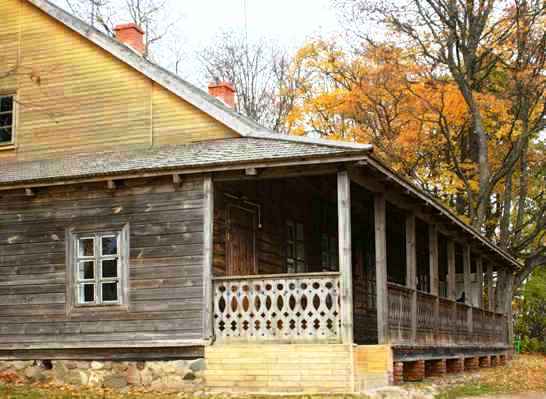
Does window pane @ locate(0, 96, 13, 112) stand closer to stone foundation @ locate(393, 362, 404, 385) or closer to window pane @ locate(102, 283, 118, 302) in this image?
window pane @ locate(102, 283, 118, 302)

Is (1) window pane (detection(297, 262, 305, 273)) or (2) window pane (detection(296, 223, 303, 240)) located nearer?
(1) window pane (detection(297, 262, 305, 273))

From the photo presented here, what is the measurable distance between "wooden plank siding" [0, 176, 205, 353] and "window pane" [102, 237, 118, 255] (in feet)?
1.17

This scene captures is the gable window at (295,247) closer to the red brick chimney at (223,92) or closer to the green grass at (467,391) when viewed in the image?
the green grass at (467,391)

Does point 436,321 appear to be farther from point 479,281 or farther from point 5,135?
point 5,135

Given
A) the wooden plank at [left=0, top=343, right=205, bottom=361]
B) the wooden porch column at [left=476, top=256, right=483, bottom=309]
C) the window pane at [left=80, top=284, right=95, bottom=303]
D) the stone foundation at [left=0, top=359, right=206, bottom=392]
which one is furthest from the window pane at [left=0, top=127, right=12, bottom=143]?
the wooden porch column at [left=476, top=256, right=483, bottom=309]

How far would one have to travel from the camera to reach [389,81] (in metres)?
36.0

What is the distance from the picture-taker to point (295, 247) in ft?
77.2

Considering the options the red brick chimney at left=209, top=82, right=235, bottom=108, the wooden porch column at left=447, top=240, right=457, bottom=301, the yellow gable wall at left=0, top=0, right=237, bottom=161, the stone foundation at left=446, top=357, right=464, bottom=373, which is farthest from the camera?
the red brick chimney at left=209, top=82, right=235, bottom=108

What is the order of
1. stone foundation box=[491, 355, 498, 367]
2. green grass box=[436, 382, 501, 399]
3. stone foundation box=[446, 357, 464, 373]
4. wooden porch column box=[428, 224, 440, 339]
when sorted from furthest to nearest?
stone foundation box=[491, 355, 498, 367] < stone foundation box=[446, 357, 464, 373] < wooden porch column box=[428, 224, 440, 339] < green grass box=[436, 382, 501, 399]

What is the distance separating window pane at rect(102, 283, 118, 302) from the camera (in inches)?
750

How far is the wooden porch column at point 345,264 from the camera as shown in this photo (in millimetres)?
Result: 16625

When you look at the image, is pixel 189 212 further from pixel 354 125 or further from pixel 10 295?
pixel 354 125

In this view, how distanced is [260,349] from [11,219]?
6458 millimetres

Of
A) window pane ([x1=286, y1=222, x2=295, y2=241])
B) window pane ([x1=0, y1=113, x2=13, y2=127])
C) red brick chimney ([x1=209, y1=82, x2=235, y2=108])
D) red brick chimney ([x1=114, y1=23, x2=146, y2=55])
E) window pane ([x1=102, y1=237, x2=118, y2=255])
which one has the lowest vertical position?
window pane ([x1=102, y1=237, x2=118, y2=255])
